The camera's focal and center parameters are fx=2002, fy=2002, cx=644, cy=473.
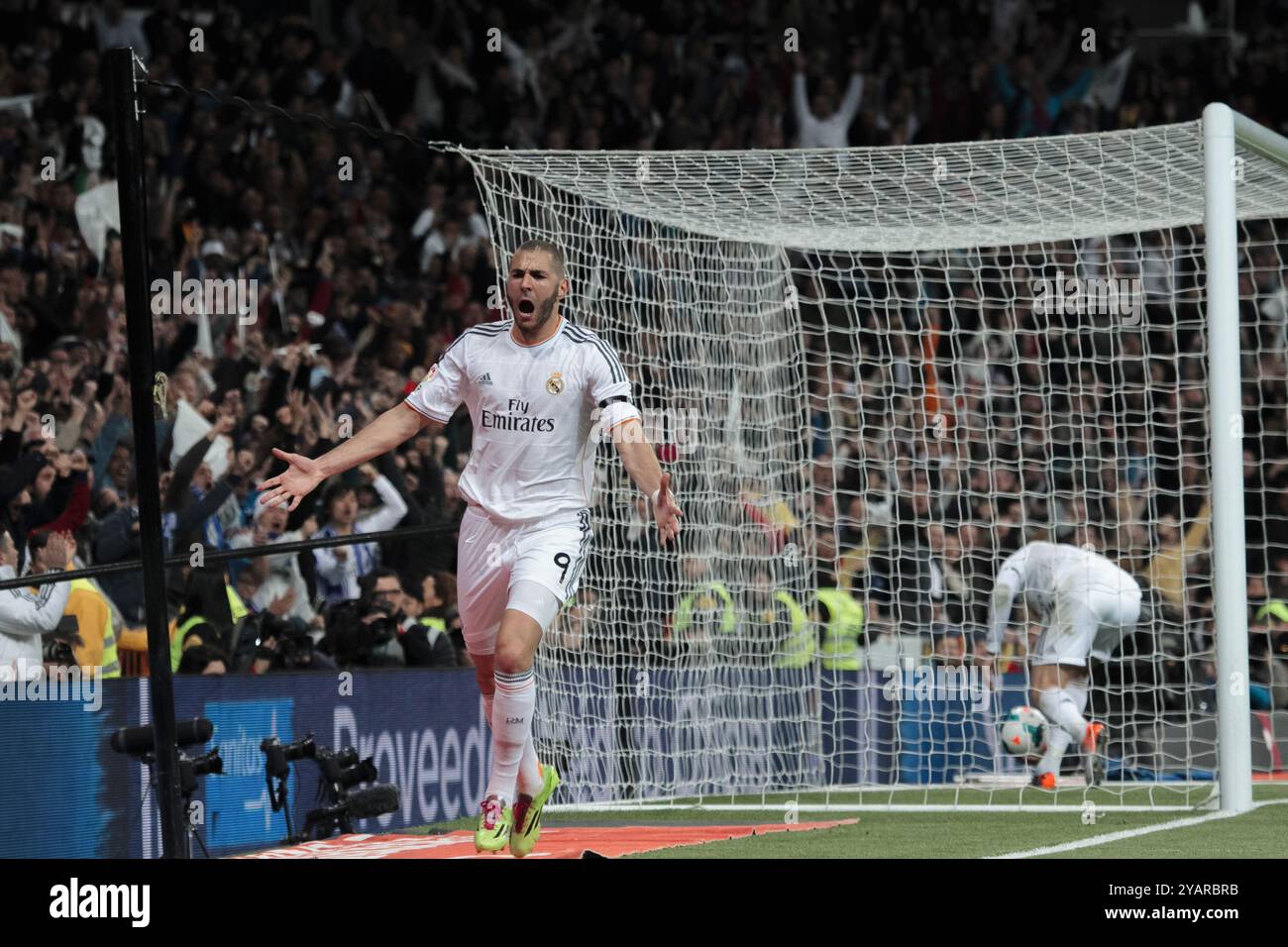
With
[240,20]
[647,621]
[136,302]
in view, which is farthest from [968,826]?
[240,20]

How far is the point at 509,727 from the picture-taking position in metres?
7.59

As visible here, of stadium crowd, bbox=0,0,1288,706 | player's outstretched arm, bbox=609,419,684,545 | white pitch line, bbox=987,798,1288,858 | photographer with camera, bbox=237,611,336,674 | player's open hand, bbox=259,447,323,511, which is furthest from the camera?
stadium crowd, bbox=0,0,1288,706

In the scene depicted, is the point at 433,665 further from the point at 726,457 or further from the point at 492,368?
the point at 492,368

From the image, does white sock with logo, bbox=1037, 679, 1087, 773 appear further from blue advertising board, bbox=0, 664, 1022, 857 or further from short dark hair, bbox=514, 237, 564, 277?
short dark hair, bbox=514, 237, 564, 277

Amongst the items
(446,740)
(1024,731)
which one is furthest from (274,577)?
(1024,731)

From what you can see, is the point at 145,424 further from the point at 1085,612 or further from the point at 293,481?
the point at 1085,612

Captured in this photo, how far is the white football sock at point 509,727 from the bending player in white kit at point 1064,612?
16.7ft

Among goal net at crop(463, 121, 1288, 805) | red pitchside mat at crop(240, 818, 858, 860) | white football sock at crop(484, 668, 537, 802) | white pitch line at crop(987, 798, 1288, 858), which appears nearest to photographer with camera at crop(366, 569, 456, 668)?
goal net at crop(463, 121, 1288, 805)

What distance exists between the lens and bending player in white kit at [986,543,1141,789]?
11891 millimetres

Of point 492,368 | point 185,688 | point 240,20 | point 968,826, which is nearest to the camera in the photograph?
point 492,368

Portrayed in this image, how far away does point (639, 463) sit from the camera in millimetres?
7473

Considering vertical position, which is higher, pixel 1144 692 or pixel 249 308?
pixel 249 308
